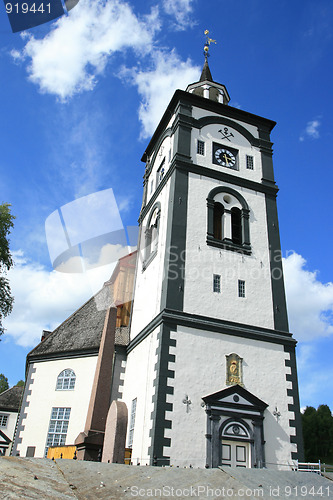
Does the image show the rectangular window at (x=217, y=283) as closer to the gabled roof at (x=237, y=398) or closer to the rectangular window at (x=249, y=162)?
the gabled roof at (x=237, y=398)

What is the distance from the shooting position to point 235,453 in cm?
1727

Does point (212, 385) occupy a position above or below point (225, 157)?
below

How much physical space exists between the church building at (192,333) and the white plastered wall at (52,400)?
0.07 meters

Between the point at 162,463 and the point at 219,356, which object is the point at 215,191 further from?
the point at 162,463

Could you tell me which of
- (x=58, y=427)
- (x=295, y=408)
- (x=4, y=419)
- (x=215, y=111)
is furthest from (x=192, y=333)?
(x=4, y=419)

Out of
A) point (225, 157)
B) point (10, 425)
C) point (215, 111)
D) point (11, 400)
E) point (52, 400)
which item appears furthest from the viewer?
point (11, 400)

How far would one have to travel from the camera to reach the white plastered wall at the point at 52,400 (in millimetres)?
22812

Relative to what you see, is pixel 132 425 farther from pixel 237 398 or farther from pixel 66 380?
pixel 66 380

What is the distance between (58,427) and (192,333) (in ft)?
31.7

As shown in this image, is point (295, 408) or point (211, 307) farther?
point (211, 307)

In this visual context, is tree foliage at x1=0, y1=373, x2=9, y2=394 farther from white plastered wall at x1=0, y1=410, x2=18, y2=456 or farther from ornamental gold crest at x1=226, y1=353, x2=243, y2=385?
ornamental gold crest at x1=226, y1=353, x2=243, y2=385

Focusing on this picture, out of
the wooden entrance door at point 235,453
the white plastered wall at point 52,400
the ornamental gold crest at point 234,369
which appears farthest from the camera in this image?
the white plastered wall at point 52,400

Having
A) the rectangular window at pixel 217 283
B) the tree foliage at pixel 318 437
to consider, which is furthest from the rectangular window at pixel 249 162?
the tree foliage at pixel 318 437

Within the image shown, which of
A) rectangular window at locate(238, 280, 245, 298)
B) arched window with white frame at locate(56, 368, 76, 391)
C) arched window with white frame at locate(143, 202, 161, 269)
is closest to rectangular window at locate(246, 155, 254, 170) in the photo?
arched window with white frame at locate(143, 202, 161, 269)
